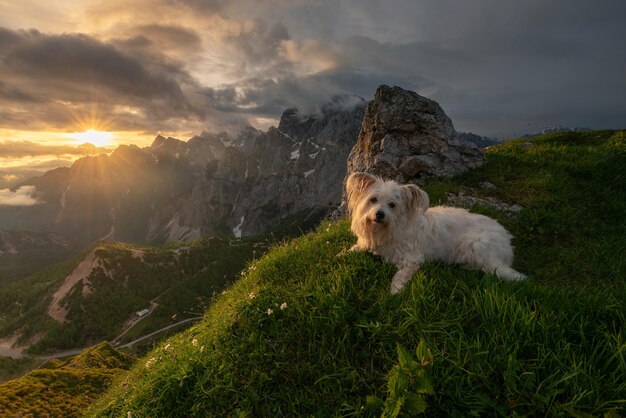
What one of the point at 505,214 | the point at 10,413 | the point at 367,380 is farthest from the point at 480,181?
the point at 10,413

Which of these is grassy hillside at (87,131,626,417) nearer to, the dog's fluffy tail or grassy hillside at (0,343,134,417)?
the dog's fluffy tail

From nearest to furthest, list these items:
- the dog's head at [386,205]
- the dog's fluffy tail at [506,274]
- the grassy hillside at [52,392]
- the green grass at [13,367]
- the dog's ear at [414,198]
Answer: the dog's fluffy tail at [506,274]
the dog's head at [386,205]
the dog's ear at [414,198]
the grassy hillside at [52,392]
the green grass at [13,367]

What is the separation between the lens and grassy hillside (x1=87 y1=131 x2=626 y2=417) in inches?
139

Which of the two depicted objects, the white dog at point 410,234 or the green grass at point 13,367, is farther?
the green grass at point 13,367

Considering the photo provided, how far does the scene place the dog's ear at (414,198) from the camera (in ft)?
23.3

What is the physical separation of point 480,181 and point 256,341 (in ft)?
51.5

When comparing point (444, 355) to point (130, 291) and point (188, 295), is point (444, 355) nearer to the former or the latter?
point (188, 295)

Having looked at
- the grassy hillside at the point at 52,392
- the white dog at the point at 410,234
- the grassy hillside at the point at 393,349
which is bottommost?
the grassy hillside at the point at 52,392

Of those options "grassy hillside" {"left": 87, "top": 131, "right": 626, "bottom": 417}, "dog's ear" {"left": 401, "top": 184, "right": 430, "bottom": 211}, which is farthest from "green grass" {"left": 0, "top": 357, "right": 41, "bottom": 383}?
"dog's ear" {"left": 401, "top": 184, "right": 430, "bottom": 211}

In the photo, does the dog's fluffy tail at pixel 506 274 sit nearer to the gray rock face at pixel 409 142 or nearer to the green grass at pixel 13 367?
the gray rock face at pixel 409 142

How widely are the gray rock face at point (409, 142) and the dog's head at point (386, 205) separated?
11.7 meters

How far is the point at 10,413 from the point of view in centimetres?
901

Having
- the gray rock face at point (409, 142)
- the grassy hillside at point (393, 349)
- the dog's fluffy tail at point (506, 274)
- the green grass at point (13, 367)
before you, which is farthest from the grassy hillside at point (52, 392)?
the green grass at point (13, 367)

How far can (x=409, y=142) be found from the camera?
21.8 m
